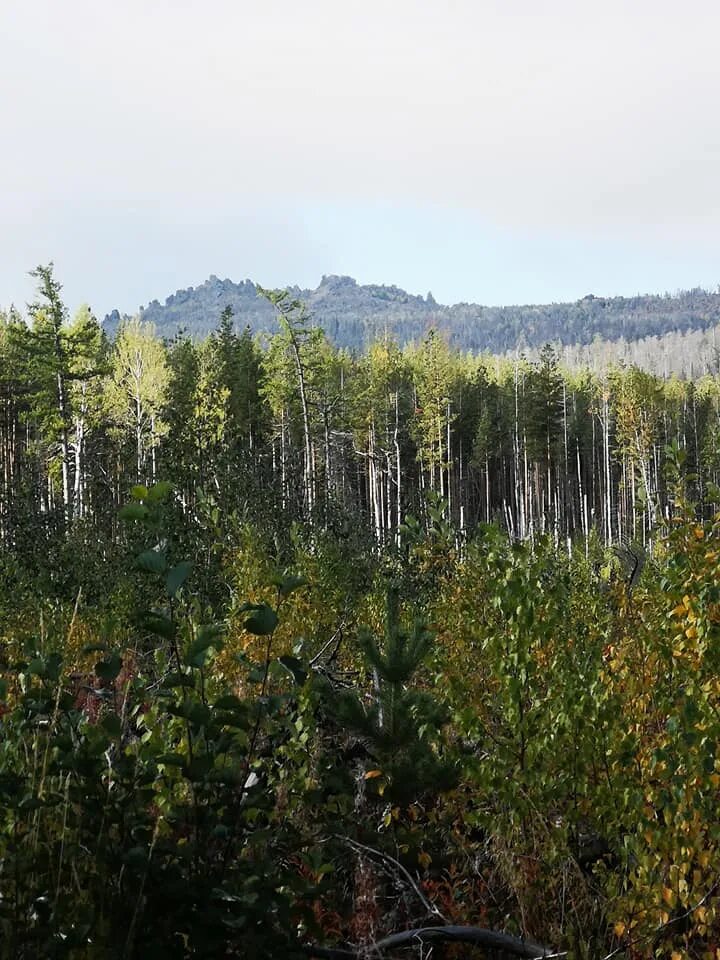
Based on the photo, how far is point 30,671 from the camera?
7.96 ft

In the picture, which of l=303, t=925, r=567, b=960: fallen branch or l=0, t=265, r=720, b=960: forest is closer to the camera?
l=0, t=265, r=720, b=960: forest

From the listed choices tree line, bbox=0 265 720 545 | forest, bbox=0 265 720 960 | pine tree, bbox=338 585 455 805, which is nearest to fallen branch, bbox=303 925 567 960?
forest, bbox=0 265 720 960

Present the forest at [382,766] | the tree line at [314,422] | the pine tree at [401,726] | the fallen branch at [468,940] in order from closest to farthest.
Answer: the forest at [382,766] → the fallen branch at [468,940] → the pine tree at [401,726] → the tree line at [314,422]

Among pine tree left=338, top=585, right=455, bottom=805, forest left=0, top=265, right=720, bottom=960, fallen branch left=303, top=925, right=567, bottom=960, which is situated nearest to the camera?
forest left=0, top=265, right=720, bottom=960

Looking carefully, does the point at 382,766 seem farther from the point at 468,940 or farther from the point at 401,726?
the point at 468,940

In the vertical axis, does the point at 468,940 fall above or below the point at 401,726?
below

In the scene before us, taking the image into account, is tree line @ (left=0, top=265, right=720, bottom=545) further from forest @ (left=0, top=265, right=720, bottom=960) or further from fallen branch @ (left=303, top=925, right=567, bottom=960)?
fallen branch @ (left=303, top=925, right=567, bottom=960)

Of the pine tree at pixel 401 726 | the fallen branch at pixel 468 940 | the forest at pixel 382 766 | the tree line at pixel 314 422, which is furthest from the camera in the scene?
the tree line at pixel 314 422

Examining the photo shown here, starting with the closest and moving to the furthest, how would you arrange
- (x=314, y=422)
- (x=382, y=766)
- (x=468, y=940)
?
1. (x=468, y=940)
2. (x=382, y=766)
3. (x=314, y=422)

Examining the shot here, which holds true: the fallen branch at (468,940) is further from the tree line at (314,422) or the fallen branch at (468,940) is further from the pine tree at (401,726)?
the tree line at (314,422)

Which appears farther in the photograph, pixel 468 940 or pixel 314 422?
pixel 314 422

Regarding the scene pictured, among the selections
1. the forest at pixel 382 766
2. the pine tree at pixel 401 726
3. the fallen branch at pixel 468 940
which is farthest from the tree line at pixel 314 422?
the fallen branch at pixel 468 940

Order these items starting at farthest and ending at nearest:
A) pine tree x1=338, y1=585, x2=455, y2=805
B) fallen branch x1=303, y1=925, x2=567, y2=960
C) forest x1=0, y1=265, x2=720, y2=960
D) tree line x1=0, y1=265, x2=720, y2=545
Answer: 1. tree line x1=0, y1=265, x2=720, y2=545
2. pine tree x1=338, y1=585, x2=455, y2=805
3. fallen branch x1=303, y1=925, x2=567, y2=960
4. forest x1=0, y1=265, x2=720, y2=960

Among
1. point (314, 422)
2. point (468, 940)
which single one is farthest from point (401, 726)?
point (314, 422)
